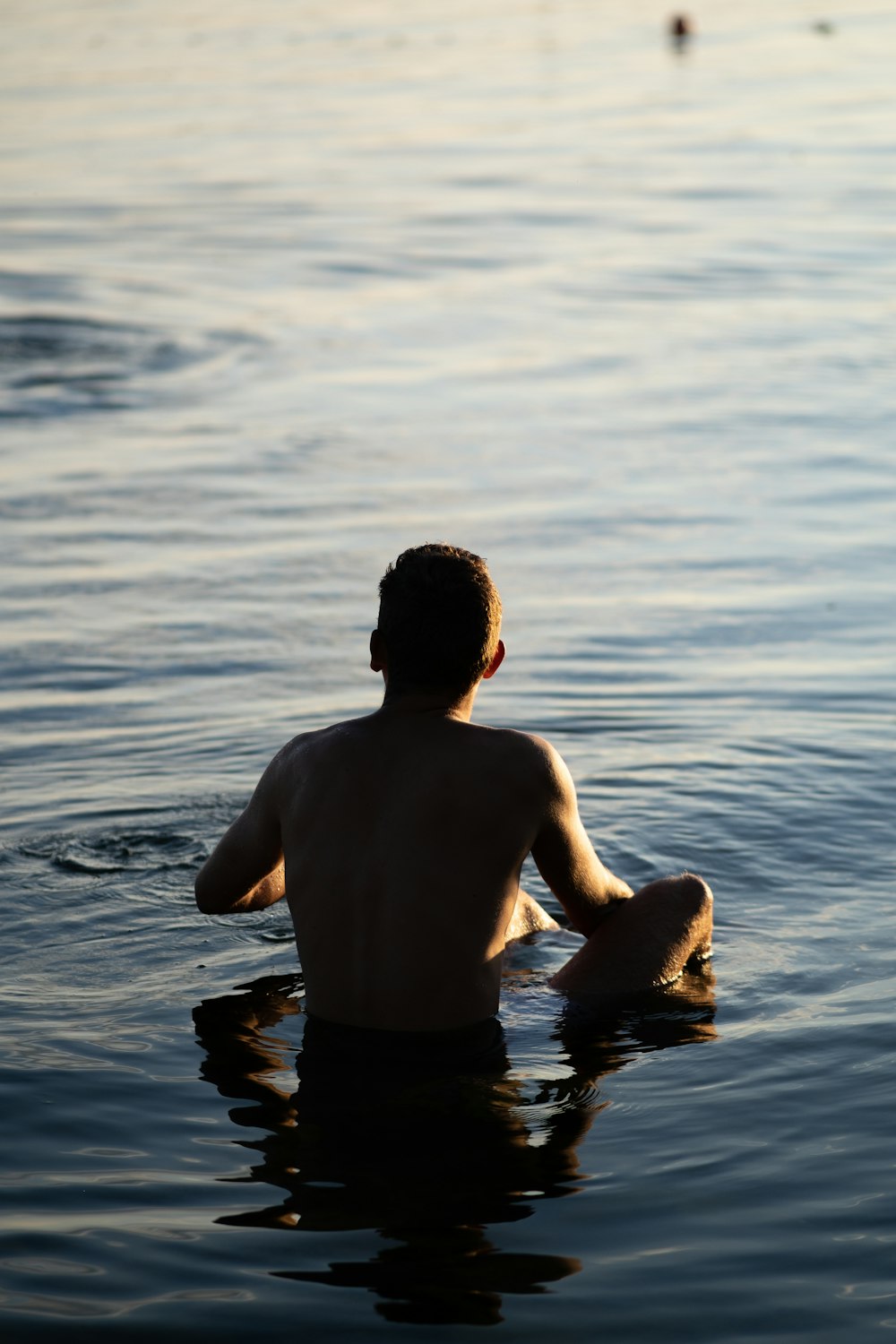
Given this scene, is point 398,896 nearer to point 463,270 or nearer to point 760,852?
point 760,852

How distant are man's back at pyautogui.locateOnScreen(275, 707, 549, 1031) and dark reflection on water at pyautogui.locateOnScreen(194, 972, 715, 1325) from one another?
28 cm

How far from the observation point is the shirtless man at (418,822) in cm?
463

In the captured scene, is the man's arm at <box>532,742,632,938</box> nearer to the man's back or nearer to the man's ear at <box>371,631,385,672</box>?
the man's back

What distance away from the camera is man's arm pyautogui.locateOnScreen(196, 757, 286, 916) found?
16.0 feet

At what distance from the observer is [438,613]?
4.61m

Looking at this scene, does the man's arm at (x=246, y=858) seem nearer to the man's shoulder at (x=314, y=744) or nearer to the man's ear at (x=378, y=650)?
the man's shoulder at (x=314, y=744)

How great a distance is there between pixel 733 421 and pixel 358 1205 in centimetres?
963

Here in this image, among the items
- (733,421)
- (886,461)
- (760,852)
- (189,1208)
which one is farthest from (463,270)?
(189,1208)

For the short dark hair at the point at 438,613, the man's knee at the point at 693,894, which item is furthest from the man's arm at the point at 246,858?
the man's knee at the point at 693,894

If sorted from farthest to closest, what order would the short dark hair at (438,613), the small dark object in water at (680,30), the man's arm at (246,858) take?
the small dark object in water at (680,30), the man's arm at (246,858), the short dark hair at (438,613)

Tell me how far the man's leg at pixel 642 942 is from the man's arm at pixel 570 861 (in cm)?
5

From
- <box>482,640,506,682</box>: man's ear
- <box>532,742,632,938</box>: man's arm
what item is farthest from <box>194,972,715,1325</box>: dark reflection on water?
<box>482,640,506,682</box>: man's ear

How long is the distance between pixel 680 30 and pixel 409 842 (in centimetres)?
3689

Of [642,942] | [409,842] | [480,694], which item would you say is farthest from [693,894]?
[480,694]
